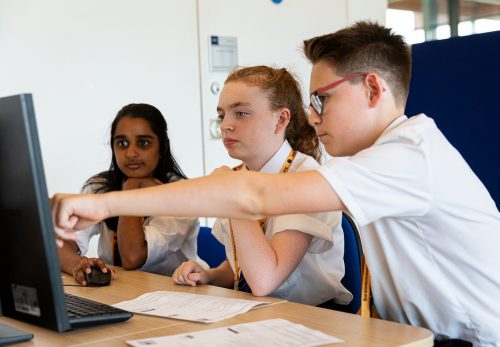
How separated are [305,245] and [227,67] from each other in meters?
2.21

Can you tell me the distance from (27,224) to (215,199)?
1.03 ft

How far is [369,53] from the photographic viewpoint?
61.4 inches

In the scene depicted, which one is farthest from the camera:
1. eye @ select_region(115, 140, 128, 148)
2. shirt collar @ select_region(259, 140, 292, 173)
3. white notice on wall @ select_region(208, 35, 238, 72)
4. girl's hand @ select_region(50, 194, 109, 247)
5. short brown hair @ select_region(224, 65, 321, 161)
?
white notice on wall @ select_region(208, 35, 238, 72)

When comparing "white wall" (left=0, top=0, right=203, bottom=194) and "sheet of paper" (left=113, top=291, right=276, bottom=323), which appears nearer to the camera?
"sheet of paper" (left=113, top=291, right=276, bottom=323)

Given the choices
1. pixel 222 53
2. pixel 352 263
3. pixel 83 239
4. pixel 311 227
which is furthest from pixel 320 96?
pixel 222 53

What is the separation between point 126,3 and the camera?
347cm

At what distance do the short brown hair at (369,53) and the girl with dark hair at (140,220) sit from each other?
37.3 inches

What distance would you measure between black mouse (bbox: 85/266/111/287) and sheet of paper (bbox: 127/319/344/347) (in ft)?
2.06

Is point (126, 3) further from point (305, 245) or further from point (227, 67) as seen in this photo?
point (305, 245)

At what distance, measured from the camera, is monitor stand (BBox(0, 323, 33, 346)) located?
3.94 feet

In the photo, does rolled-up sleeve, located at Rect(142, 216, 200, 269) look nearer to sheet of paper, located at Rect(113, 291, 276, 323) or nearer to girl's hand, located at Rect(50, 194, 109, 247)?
sheet of paper, located at Rect(113, 291, 276, 323)

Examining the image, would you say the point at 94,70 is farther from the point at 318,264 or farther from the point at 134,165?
the point at 318,264

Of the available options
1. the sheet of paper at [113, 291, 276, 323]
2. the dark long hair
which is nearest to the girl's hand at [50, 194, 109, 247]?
the sheet of paper at [113, 291, 276, 323]

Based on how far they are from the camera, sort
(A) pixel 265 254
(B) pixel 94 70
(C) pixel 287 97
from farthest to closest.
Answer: (B) pixel 94 70, (C) pixel 287 97, (A) pixel 265 254
